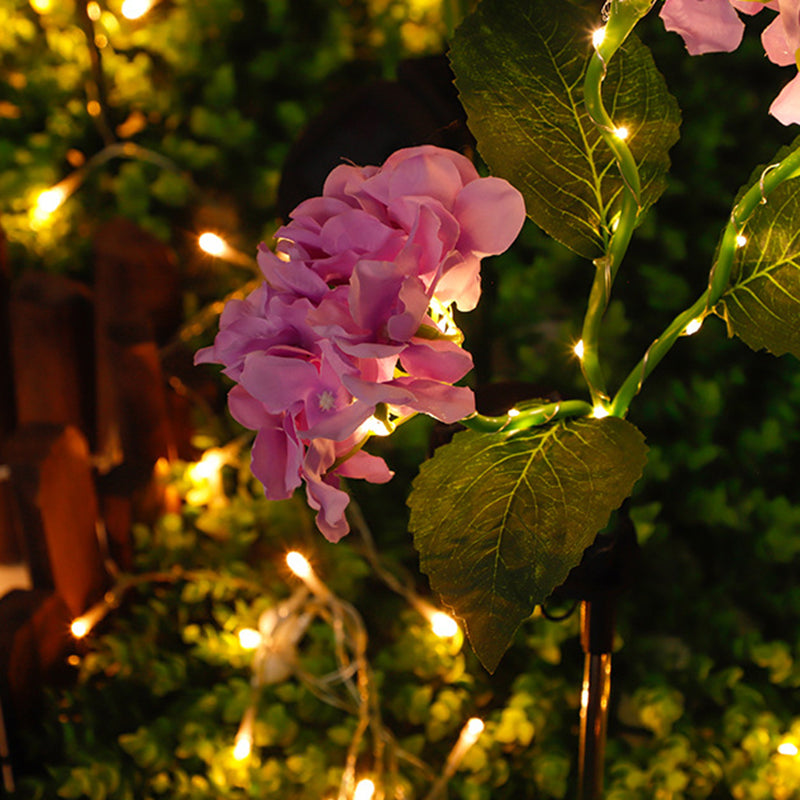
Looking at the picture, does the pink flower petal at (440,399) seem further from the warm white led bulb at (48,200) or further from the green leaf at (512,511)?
the warm white led bulb at (48,200)

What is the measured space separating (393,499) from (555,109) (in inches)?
29.5

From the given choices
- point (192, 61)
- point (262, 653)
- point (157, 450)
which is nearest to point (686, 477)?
point (262, 653)

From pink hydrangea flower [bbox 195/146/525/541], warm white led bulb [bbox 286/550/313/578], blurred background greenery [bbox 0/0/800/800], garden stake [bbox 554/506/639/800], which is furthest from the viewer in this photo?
blurred background greenery [bbox 0/0/800/800]

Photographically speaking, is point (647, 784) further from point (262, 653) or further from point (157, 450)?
point (157, 450)

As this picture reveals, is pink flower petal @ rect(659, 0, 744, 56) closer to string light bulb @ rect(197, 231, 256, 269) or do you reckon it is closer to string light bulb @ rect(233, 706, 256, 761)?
string light bulb @ rect(197, 231, 256, 269)

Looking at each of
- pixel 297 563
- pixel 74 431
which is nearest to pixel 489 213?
pixel 297 563

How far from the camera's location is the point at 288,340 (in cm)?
38

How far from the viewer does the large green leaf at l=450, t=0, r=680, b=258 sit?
43 cm

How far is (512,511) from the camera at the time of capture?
0.43 metres

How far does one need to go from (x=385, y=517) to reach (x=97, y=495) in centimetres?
38

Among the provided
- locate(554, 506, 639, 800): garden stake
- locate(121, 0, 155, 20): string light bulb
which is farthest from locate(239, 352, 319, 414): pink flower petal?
locate(121, 0, 155, 20): string light bulb

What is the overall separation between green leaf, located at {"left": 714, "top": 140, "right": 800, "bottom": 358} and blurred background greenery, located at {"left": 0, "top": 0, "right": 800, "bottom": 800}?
31 cm

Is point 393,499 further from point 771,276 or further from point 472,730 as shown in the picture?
point 771,276

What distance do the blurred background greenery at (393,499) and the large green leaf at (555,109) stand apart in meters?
0.28
